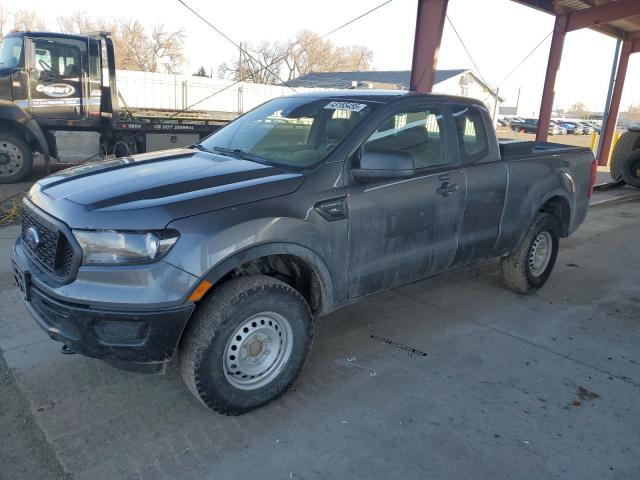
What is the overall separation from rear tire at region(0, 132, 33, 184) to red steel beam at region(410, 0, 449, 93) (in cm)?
726

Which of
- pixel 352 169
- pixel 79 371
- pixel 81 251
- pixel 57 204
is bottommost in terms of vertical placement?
pixel 79 371

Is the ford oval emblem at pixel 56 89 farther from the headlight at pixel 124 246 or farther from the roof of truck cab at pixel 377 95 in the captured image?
the headlight at pixel 124 246

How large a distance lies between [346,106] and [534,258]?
2.63 metres

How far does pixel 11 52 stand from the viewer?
9711 millimetres

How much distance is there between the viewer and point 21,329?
3.95 m

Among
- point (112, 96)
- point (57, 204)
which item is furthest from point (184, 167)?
point (112, 96)

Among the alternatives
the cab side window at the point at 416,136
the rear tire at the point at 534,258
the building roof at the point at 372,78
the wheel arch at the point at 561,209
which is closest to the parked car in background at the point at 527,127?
the building roof at the point at 372,78

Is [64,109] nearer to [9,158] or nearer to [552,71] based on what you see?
[9,158]

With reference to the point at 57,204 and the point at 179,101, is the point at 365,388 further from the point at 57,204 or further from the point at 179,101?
the point at 179,101

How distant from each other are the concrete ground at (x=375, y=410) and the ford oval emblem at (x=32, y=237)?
0.92m

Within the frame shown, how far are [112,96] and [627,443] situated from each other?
11.0 m

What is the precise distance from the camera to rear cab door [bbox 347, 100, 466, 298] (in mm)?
3381

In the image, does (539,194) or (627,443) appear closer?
(627,443)

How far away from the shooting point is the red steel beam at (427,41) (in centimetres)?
895
